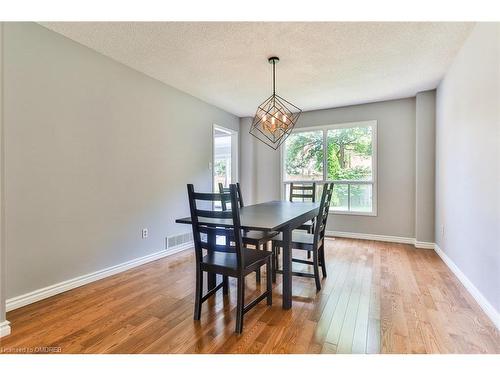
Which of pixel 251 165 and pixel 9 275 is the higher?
pixel 251 165

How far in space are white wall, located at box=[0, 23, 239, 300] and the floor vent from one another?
0.09 metres

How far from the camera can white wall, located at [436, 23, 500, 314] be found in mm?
1985

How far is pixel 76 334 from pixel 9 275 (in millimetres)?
878

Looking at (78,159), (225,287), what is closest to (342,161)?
(225,287)

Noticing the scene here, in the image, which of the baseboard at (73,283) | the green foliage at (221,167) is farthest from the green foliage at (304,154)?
the baseboard at (73,283)

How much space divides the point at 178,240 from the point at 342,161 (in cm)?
316

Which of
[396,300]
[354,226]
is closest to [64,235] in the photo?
→ [396,300]

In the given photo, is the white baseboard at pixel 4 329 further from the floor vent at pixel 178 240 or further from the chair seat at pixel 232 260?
the floor vent at pixel 178 240

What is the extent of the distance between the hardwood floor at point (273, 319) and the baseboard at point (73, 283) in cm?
7

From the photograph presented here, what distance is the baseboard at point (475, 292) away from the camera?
1918 mm

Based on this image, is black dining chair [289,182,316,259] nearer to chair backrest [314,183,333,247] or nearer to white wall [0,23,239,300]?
chair backrest [314,183,333,247]
